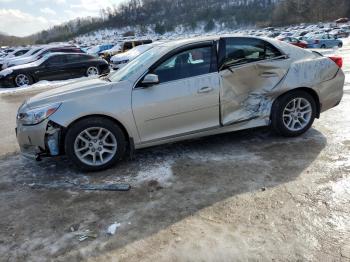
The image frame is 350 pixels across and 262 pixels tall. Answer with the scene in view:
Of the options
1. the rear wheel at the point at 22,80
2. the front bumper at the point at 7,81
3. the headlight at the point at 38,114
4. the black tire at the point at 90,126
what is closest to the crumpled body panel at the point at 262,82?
the black tire at the point at 90,126

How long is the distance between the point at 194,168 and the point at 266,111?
4.77 feet

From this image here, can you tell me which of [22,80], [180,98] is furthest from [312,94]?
[22,80]

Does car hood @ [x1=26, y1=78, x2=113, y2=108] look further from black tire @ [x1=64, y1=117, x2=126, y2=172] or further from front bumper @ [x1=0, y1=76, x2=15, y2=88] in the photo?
front bumper @ [x1=0, y1=76, x2=15, y2=88]

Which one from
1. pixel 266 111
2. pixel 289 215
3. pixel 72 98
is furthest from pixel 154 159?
pixel 289 215

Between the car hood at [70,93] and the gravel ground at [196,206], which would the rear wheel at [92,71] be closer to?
the gravel ground at [196,206]

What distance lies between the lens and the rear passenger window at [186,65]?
4.68 meters

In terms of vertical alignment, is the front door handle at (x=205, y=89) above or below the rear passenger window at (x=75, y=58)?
above

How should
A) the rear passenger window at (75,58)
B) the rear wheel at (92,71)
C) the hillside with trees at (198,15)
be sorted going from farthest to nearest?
the hillside with trees at (198,15), the rear wheel at (92,71), the rear passenger window at (75,58)

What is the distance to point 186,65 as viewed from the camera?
477cm

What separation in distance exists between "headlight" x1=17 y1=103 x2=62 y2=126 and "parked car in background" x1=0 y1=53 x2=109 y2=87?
10719 mm

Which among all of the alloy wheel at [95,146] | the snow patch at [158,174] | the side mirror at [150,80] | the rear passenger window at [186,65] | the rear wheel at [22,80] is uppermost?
the rear passenger window at [186,65]

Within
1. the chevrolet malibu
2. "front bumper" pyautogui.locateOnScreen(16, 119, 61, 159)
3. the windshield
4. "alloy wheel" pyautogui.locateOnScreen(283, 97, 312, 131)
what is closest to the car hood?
the chevrolet malibu

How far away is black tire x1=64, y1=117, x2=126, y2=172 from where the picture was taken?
4.37 m

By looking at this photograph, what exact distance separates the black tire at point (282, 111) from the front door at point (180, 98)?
0.93m
